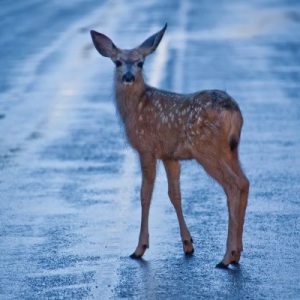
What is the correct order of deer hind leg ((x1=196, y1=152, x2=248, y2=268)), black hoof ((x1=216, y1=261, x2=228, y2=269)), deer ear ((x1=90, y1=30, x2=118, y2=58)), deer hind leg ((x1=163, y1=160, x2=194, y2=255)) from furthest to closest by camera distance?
deer ear ((x1=90, y1=30, x2=118, y2=58))
deer hind leg ((x1=163, y1=160, x2=194, y2=255))
deer hind leg ((x1=196, y1=152, x2=248, y2=268))
black hoof ((x1=216, y1=261, x2=228, y2=269))

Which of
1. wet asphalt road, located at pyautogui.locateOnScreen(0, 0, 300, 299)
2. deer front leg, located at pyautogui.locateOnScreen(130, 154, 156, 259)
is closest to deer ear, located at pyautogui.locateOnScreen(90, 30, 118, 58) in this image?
deer front leg, located at pyautogui.locateOnScreen(130, 154, 156, 259)

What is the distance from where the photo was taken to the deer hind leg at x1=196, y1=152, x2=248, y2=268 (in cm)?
1089

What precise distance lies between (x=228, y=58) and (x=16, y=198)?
1498cm

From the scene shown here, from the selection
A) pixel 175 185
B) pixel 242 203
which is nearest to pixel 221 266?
pixel 242 203

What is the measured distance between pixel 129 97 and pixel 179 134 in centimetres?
94

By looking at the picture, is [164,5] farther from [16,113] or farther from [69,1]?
[16,113]

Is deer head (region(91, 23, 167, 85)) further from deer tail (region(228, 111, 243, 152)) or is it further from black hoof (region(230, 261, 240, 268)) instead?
black hoof (region(230, 261, 240, 268))

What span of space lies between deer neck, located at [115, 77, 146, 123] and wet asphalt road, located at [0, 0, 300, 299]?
1.08m

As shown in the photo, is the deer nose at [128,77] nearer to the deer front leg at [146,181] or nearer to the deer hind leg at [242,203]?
the deer front leg at [146,181]

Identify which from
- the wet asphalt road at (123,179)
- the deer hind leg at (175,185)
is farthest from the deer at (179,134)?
the wet asphalt road at (123,179)

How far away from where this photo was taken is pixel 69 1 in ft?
152

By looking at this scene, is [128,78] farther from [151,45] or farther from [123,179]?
[123,179]

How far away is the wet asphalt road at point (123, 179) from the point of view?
34.2 feet

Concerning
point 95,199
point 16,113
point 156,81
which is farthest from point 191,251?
point 156,81
